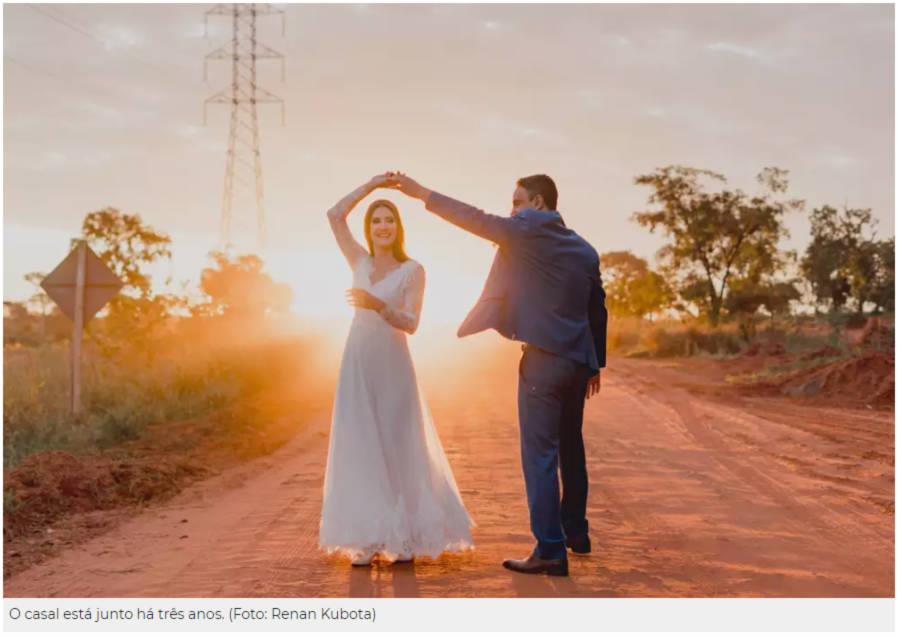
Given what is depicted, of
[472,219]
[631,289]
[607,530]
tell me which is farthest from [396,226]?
[631,289]

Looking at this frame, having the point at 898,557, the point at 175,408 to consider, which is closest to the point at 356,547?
the point at 898,557

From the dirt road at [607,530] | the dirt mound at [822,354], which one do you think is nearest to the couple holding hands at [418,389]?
the dirt road at [607,530]

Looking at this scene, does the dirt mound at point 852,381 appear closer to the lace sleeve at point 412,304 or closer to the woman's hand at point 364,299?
the lace sleeve at point 412,304

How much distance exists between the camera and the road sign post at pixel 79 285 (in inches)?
554

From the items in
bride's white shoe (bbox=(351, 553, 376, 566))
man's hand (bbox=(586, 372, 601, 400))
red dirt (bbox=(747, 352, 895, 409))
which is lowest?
bride's white shoe (bbox=(351, 553, 376, 566))

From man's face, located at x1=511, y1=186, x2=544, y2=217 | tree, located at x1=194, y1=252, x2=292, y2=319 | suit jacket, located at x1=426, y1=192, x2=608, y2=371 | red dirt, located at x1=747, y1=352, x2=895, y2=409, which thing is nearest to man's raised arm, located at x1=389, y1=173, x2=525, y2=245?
suit jacket, located at x1=426, y1=192, x2=608, y2=371

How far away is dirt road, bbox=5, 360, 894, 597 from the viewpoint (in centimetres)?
599

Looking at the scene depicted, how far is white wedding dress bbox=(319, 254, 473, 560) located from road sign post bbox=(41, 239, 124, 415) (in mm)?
8543

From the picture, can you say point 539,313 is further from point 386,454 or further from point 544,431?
point 386,454

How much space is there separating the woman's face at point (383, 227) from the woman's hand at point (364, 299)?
1.57 ft

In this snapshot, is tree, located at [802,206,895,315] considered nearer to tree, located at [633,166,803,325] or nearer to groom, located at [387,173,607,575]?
tree, located at [633,166,803,325]

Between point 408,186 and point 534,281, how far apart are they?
0.96 metres

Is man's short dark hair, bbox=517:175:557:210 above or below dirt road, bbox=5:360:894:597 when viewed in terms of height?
above

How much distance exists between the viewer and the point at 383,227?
649 centimetres
